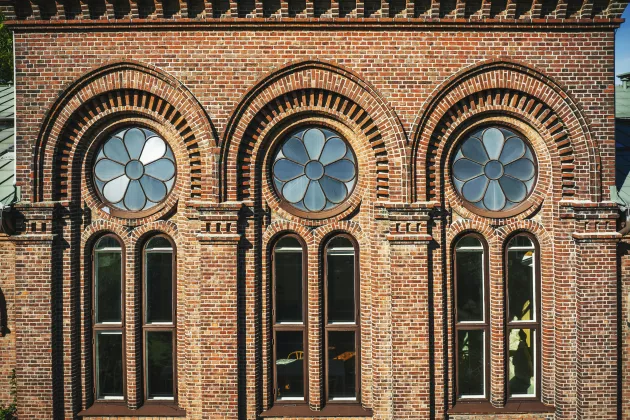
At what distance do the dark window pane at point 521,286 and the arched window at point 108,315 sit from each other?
6.78 meters

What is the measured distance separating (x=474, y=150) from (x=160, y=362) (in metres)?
6.55

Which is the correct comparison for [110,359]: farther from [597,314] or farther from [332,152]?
[597,314]

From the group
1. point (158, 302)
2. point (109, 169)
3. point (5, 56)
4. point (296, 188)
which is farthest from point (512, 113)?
point (5, 56)

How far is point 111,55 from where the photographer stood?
9.72 meters

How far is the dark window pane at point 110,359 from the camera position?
10141 millimetres

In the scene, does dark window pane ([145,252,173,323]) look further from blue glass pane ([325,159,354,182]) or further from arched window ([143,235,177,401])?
blue glass pane ([325,159,354,182])

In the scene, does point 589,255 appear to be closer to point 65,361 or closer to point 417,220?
point 417,220

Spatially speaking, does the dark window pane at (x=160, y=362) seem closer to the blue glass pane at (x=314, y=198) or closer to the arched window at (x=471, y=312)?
the blue glass pane at (x=314, y=198)

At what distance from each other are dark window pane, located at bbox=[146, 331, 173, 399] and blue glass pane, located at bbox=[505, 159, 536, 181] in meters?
6.52

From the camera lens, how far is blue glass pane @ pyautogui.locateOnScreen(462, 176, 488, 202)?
9.99 meters

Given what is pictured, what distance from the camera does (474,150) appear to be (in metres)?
10.0

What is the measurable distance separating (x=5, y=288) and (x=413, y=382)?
713 cm

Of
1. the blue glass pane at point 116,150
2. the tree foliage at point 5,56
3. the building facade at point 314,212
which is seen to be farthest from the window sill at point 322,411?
the tree foliage at point 5,56

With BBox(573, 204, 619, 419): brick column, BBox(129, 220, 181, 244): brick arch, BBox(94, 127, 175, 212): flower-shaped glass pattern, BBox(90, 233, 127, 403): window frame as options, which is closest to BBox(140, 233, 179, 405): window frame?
BBox(129, 220, 181, 244): brick arch
